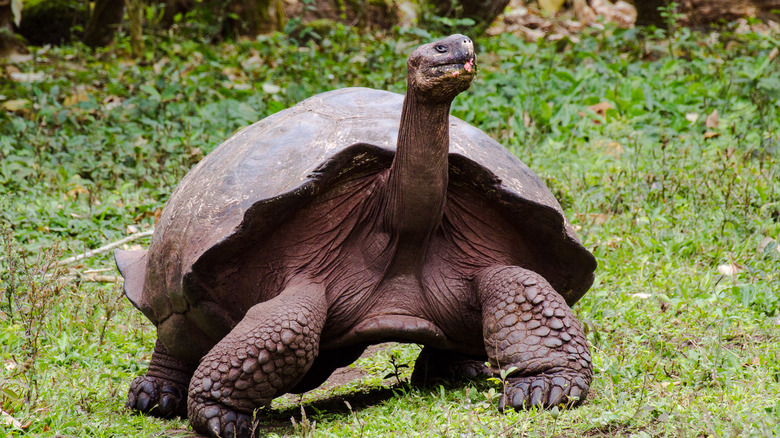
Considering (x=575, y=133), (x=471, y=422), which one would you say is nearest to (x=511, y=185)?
(x=471, y=422)

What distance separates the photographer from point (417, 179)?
2.90 metres

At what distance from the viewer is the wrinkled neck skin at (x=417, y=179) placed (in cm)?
279

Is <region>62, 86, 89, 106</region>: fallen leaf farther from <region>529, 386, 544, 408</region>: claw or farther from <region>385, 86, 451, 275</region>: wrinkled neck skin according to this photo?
<region>529, 386, 544, 408</region>: claw

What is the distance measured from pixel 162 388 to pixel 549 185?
9.63 feet

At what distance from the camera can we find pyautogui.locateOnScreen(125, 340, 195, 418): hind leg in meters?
3.56

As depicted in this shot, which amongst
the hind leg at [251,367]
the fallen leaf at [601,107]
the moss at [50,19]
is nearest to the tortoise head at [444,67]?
the hind leg at [251,367]

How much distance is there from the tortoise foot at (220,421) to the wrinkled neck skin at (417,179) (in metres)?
0.79

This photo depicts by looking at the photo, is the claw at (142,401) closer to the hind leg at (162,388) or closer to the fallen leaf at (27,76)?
the hind leg at (162,388)

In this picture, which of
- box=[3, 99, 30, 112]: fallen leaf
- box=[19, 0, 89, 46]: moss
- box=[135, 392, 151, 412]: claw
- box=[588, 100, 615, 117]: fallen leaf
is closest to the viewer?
box=[135, 392, 151, 412]: claw

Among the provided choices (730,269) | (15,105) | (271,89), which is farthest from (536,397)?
(15,105)

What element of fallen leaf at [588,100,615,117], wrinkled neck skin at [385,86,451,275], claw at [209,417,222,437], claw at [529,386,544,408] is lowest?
claw at [209,417,222,437]

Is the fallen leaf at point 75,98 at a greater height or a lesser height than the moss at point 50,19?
greater

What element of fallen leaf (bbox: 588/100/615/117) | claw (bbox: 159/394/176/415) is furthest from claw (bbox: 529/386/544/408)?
fallen leaf (bbox: 588/100/615/117)

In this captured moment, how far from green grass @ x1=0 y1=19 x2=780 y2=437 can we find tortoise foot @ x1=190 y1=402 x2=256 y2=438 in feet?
0.59
